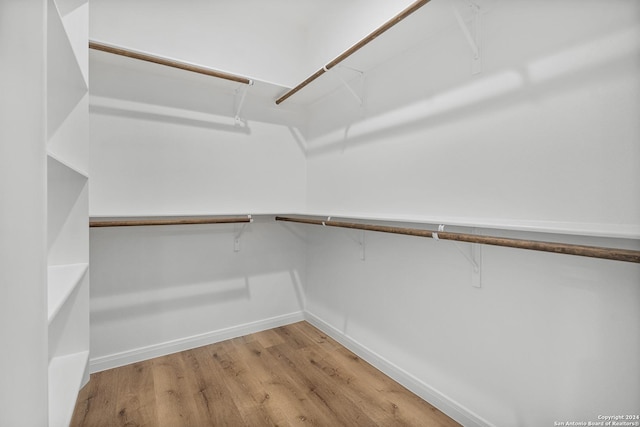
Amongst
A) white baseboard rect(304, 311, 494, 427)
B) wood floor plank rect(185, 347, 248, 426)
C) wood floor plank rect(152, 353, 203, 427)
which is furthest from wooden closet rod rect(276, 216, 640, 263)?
wood floor plank rect(152, 353, 203, 427)

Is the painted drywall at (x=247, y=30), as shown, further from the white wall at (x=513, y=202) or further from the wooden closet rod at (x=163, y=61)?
the white wall at (x=513, y=202)

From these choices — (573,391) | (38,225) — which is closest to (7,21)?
(38,225)

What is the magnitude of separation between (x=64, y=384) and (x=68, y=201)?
66 centimetres

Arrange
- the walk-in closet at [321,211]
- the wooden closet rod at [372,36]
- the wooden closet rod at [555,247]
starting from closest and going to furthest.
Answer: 1. the wooden closet rod at [555,247]
2. the walk-in closet at [321,211]
3. the wooden closet rod at [372,36]

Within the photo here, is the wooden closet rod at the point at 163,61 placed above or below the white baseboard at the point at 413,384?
above

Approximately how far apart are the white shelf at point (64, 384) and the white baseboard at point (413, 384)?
1.53 meters

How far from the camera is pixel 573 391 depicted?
3.56 feet

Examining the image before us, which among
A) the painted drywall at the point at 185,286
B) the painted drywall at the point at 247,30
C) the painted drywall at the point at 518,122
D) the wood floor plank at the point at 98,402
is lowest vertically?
the wood floor plank at the point at 98,402

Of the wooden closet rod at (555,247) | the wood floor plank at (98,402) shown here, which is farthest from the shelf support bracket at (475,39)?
the wood floor plank at (98,402)

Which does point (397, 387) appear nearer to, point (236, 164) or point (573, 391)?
point (573, 391)

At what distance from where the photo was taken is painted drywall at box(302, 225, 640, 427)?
3.30ft

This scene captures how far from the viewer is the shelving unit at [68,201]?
102cm

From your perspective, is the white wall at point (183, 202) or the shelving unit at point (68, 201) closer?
the shelving unit at point (68, 201)

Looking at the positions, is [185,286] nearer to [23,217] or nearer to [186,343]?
[186,343]
